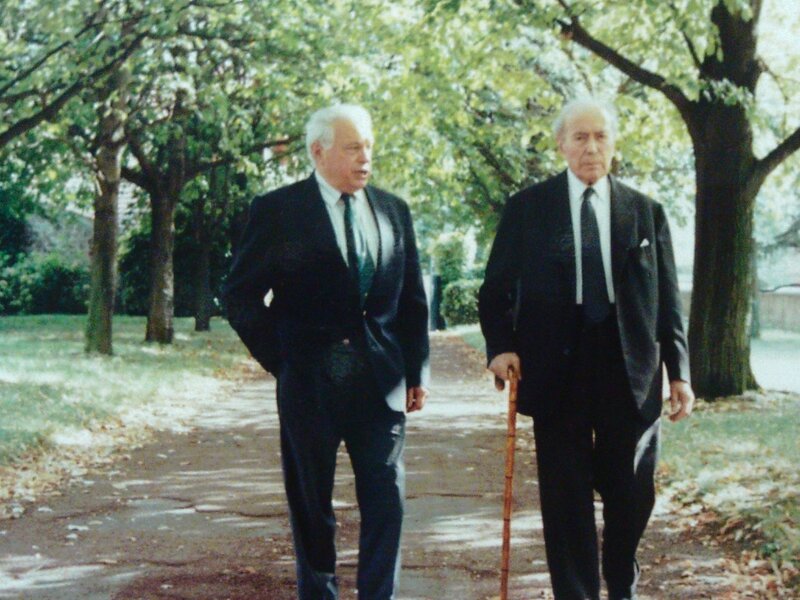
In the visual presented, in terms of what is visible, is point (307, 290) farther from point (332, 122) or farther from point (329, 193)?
point (332, 122)

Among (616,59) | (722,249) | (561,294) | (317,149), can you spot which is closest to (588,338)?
(561,294)

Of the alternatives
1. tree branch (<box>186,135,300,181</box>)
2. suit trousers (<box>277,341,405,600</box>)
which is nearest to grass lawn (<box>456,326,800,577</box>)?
suit trousers (<box>277,341,405,600</box>)

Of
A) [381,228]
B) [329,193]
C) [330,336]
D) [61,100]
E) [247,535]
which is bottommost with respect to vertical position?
[247,535]

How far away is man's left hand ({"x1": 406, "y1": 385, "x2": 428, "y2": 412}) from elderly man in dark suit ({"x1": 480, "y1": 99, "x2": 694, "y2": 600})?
288 mm

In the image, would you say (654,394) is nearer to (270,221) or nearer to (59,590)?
(270,221)

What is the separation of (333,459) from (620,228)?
1.38m

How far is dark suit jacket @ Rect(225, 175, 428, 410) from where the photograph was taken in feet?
14.2

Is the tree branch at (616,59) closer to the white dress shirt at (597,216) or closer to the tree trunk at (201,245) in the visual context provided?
the white dress shirt at (597,216)

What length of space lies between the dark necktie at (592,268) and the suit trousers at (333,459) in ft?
2.70

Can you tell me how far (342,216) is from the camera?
14.5ft

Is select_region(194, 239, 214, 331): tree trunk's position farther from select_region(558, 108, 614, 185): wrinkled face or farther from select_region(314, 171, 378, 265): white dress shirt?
select_region(558, 108, 614, 185): wrinkled face

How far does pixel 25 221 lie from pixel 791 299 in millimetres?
28323

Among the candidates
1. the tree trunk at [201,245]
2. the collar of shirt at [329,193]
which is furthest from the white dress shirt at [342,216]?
the tree trunk at [201,245]

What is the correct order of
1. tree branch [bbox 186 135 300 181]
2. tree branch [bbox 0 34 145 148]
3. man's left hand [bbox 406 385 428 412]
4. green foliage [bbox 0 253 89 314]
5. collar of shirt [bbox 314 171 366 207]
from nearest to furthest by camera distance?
collar of shirt [bbox 314 171 366 207] < man's left hand [bbox 406 385 428 412] < tree branch [bbox 0 34 145 148] < tree branch [bbox 186 135 300 181] < green foliage [bbox 0 253 89 314]
